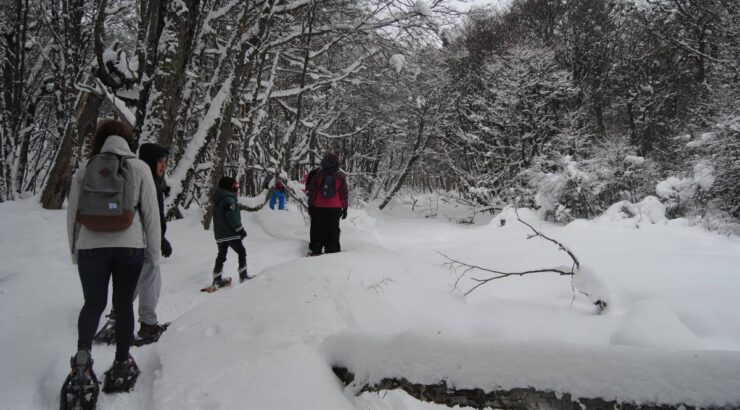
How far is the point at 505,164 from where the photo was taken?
574 inches

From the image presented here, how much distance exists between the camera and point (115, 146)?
2182 millimetres

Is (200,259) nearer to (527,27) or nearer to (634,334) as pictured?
(634,334)

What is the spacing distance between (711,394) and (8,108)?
1281 cm

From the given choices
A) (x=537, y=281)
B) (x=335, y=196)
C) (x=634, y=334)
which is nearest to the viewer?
(x=634, y=334)

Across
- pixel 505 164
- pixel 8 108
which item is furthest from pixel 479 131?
pixel 8 108

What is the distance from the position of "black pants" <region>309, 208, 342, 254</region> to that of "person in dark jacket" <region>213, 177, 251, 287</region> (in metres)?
1.55

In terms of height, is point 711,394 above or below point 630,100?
below

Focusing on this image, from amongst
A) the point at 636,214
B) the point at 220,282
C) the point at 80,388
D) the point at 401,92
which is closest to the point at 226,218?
the point at 220,282

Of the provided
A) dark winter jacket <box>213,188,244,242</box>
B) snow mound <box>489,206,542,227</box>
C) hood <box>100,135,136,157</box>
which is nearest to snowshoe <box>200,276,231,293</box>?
dark winter jacket <box>213,188,244,242</box>

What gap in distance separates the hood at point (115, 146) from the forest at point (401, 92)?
Result: 295 cm

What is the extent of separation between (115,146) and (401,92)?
1266 centimetres

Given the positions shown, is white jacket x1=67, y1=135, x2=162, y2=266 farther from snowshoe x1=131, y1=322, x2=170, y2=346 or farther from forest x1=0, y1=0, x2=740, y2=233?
forest x1=0, y1=0, x2=740, y2=233

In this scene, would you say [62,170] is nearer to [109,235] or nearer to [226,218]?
[226,218]

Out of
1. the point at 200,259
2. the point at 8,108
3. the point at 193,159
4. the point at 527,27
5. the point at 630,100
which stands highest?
the point at 527,27
